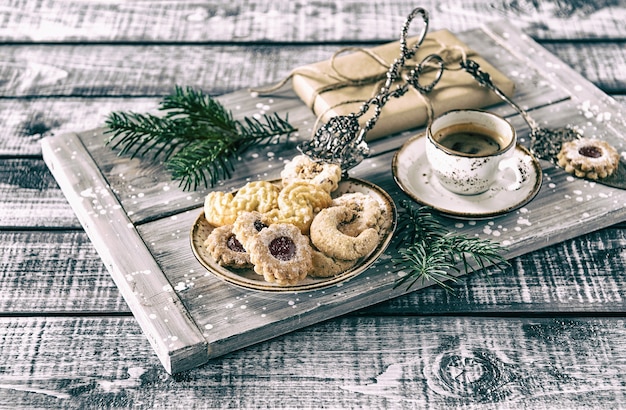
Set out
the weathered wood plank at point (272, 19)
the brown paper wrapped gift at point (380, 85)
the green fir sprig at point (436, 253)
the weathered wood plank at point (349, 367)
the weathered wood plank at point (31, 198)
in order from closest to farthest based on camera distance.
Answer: the weathered wood plank at point (349, 367)
the green fir sprig at point (436, 253)
the weathered wood plank at point (31, 198)
the brown paper wrapped gift at point (380, 85)
the weathered wood plank at point (272, 19)

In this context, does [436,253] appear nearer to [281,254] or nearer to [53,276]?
[281,254]

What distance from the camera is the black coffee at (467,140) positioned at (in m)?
1.45

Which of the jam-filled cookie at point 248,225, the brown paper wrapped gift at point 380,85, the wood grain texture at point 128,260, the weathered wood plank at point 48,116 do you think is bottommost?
the weathered wood plank at point 48,116

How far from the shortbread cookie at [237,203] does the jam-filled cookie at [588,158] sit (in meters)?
0.55

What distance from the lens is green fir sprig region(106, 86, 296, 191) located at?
5.04ft

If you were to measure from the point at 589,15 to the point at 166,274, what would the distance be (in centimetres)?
139

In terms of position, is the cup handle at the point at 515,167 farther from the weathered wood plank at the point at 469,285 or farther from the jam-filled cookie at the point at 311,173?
the jam-filled cookie at the point at 311,173

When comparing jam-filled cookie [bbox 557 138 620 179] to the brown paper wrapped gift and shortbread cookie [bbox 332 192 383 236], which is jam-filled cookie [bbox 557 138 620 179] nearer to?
the brown paper wrapped gift

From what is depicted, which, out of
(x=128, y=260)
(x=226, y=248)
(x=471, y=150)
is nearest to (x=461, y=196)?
(x=471, y=150)

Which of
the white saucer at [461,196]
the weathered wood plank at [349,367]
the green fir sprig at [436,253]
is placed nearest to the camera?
the weathered wood plank at [349,367]

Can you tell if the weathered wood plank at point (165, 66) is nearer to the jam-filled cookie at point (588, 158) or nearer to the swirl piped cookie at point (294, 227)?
the jam-filled cookie at point (588, 158)

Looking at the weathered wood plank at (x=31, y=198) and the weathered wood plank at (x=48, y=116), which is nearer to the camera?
the weathered wood plank at (x=31, y=198)

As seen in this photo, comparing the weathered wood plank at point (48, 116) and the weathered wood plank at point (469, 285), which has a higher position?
the weathered wood plank at point (469, 285)

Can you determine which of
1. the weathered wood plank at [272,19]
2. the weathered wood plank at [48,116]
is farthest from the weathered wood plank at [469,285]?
the weathered wood plank at [272,19]
